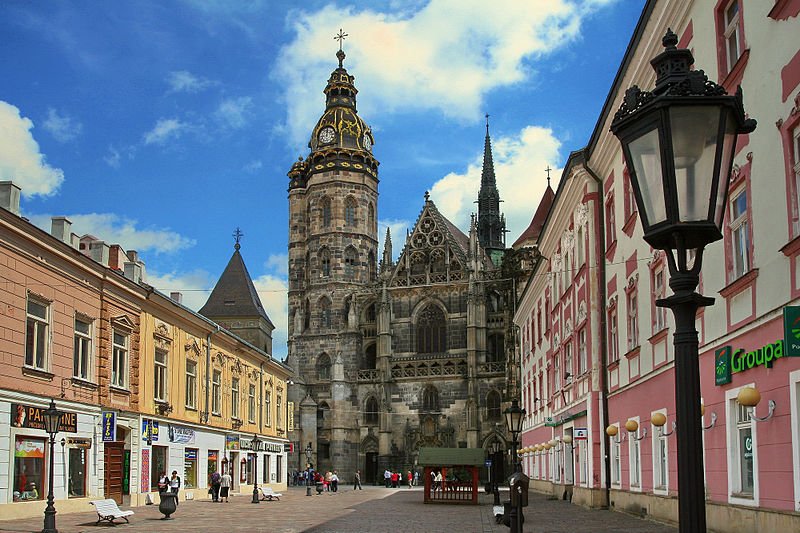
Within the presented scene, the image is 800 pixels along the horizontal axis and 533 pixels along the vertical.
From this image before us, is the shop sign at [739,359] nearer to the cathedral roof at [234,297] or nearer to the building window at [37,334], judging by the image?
the building window at [37,334]

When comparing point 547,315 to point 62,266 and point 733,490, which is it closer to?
point 62,266

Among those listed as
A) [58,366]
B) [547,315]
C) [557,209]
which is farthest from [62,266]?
[547,315]

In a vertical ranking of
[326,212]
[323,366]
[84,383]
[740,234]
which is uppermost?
[326,212]

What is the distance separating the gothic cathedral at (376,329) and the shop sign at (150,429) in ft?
138

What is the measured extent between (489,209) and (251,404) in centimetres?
7134

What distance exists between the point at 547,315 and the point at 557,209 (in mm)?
8500

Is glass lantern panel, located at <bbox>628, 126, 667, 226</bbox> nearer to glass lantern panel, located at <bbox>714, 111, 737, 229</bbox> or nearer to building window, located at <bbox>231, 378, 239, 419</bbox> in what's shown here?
glass lantern panel, located at <bbox>714, 111, 737, 229</bbox>

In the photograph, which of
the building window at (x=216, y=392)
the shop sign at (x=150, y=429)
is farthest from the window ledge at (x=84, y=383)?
the building window at (x=216, y=392)

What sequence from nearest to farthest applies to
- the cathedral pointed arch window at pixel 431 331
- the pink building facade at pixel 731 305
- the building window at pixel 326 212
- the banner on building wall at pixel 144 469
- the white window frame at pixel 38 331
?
the pink building facade at pixel 731 305 → the white window frame at pixel 38 331 → the banner on building wall at pixel 144 469 → the cathedral pointed arch window at pixel 431 331 → the building window at pixel 326 212

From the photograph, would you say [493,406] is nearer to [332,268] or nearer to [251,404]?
[332,268]

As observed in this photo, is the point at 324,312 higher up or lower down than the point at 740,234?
higher up

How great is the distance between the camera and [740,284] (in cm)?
1410

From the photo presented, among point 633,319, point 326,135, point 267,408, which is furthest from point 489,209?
point 633,319

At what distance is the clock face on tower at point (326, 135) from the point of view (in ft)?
275
